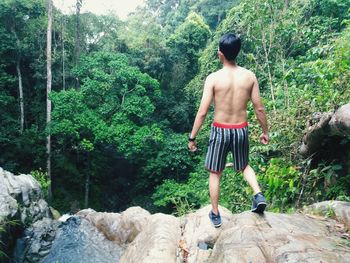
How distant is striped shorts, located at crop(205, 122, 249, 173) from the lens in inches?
110

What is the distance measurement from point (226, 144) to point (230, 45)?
2.55 feet

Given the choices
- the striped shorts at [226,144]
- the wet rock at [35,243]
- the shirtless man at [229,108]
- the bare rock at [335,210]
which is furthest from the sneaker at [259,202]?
the wet rock at [35,243]

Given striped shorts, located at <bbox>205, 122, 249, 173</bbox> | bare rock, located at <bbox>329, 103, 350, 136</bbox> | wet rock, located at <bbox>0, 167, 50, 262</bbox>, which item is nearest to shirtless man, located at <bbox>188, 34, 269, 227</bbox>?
striped shorts, located at <bbox>205, 122, 249, 173</bbox>

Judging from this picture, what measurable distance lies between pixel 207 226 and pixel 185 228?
1.20 feet

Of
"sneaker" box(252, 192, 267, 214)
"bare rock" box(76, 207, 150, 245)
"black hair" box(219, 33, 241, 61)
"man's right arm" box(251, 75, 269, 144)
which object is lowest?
"bare rock" box(76, 207, 150, 245)

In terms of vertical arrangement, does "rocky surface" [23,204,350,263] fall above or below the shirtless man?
below

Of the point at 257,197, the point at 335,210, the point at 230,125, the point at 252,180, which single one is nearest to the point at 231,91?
the point at 230,125

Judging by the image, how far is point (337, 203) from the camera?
3334mm

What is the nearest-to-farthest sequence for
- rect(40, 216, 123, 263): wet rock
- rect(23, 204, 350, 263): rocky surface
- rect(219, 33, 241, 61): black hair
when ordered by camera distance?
rect(23, 204, 350, 263): rocky surface
rect(219, 33, 241, 61): black hair
rect(40, 216, 123, 263): wet rock

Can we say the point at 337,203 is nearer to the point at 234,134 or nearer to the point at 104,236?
the point at 234,134

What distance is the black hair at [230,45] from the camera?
2.64 metres

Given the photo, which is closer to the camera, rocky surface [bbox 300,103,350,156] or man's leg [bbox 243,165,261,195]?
man's leg [bbox 243,165,261,195]

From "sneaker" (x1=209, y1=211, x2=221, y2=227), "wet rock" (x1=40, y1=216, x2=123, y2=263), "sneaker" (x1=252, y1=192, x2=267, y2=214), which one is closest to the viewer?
"sneaker" (x1=252, y1=192, x2=267, y2=214)

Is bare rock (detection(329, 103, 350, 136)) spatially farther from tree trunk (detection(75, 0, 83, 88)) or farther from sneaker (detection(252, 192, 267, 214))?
tree trunk (detection(75, 0, 83, 88))
